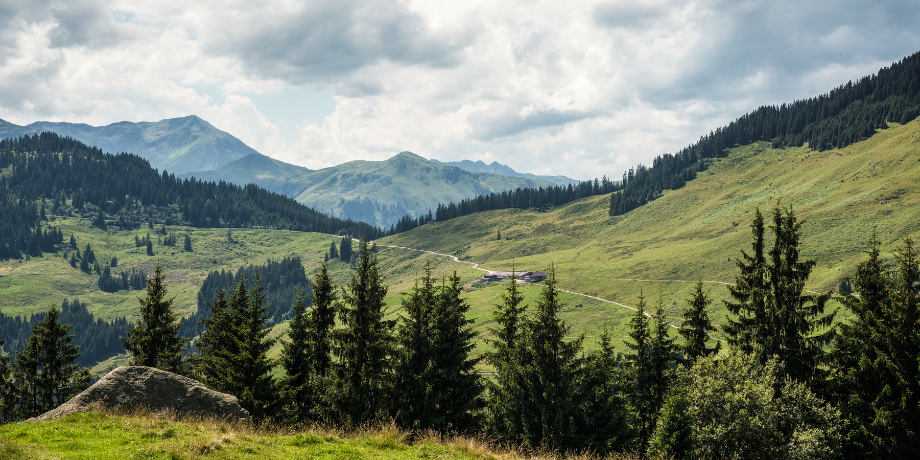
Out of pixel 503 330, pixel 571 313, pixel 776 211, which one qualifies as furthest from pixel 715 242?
pixel 503 330

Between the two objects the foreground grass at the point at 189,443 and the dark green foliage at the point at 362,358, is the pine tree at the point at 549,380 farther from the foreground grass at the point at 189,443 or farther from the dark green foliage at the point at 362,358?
the foreground grass at the point at 189,443

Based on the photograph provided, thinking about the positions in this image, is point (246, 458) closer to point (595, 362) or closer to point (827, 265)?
point (595, 362)

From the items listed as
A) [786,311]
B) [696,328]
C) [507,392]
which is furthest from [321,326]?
[786,311]

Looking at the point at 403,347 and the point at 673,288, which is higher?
the point at 403,347

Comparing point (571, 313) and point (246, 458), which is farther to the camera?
point (571, 313)

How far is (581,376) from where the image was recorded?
3356 centimetres

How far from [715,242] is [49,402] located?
179 meters

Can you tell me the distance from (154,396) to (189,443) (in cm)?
859

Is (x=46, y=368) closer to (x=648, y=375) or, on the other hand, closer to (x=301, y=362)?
(x=301, y=362)

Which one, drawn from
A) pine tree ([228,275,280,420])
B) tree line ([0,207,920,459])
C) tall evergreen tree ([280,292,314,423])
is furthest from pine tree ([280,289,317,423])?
pine tree ([228,275,280,420])

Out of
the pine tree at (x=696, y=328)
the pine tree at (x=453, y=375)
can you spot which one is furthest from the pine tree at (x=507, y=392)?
the pine tree at (x=696, y=328)

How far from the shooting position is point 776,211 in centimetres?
3791

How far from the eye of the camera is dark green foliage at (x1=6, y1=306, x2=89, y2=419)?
48.7 m

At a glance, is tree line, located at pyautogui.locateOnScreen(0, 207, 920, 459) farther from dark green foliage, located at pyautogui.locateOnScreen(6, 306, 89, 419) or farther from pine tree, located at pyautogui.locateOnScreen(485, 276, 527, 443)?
dark green foliage, located at pyautogui.locateOnScreen(6, 306, 89, 419)
